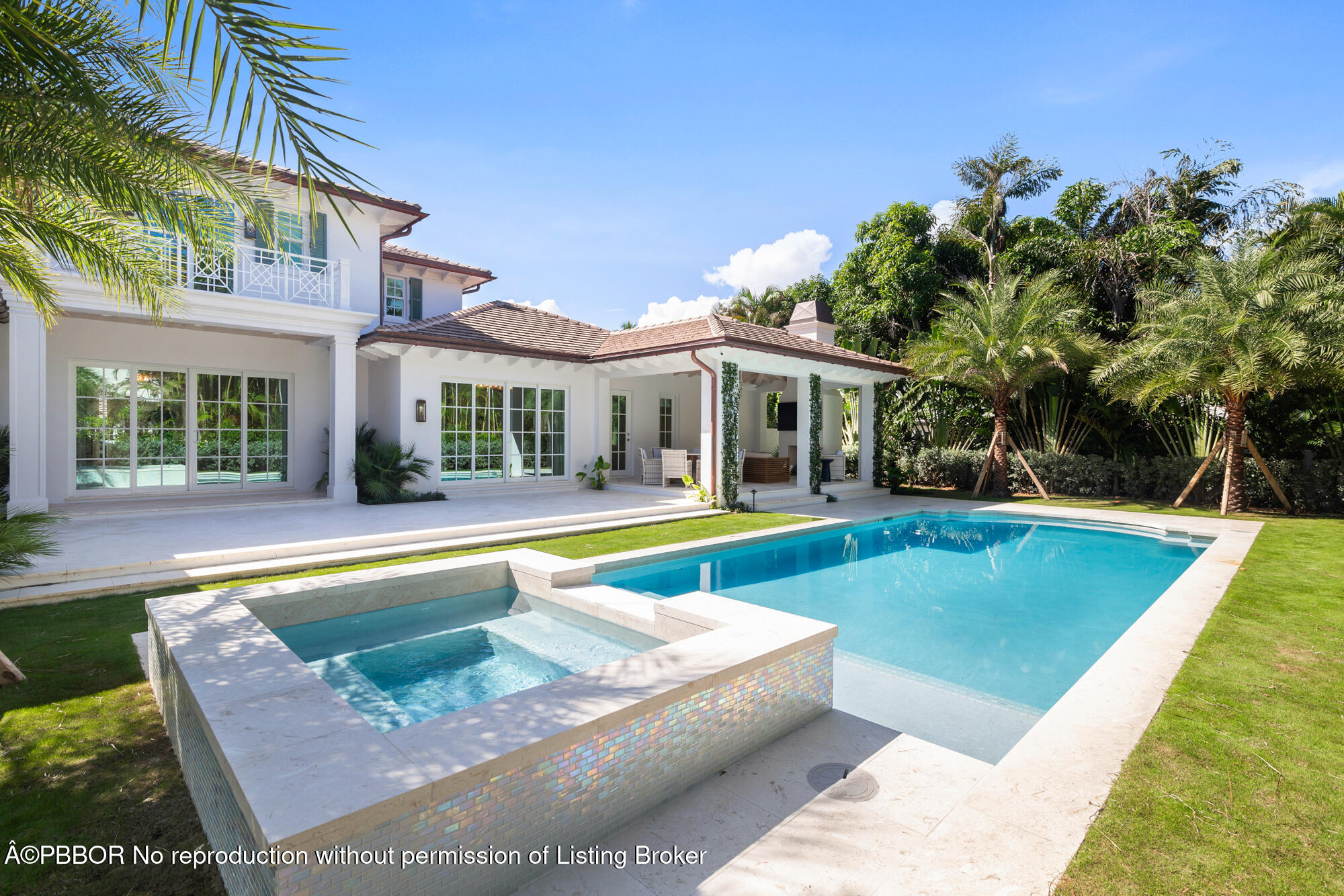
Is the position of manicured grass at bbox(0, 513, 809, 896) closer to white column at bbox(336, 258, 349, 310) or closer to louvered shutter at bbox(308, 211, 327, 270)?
white column at bbox(336, 258, 349, 310)

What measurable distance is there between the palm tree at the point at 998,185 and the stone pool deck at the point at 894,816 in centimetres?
2158

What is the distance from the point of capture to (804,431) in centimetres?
1533

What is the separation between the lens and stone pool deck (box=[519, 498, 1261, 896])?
239 centimetres

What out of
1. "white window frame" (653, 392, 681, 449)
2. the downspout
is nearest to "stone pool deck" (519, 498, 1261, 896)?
the downspout

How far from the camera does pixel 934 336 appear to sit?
16516mm

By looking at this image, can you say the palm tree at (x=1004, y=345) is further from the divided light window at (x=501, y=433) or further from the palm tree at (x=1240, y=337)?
the divided light window at (x=501, y=433)

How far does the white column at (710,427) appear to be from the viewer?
13.1 meters

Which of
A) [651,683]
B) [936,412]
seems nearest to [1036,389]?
[936,412]

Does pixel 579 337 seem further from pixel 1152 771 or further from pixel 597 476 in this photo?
pixel 1152 771

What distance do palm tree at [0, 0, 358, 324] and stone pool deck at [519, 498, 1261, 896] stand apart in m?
3.31

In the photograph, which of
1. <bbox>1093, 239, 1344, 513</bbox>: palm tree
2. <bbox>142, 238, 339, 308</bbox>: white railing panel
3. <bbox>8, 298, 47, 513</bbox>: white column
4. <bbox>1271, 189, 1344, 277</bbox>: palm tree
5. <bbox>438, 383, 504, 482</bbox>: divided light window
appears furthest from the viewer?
<bbox>438, 383, 504, 482</bbox>: divided light window

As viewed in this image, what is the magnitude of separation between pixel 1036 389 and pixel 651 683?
1745cm

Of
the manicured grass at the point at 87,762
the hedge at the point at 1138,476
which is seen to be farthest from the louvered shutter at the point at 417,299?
the hedge at the point at 1138,476

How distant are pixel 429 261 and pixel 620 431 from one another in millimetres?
7078
